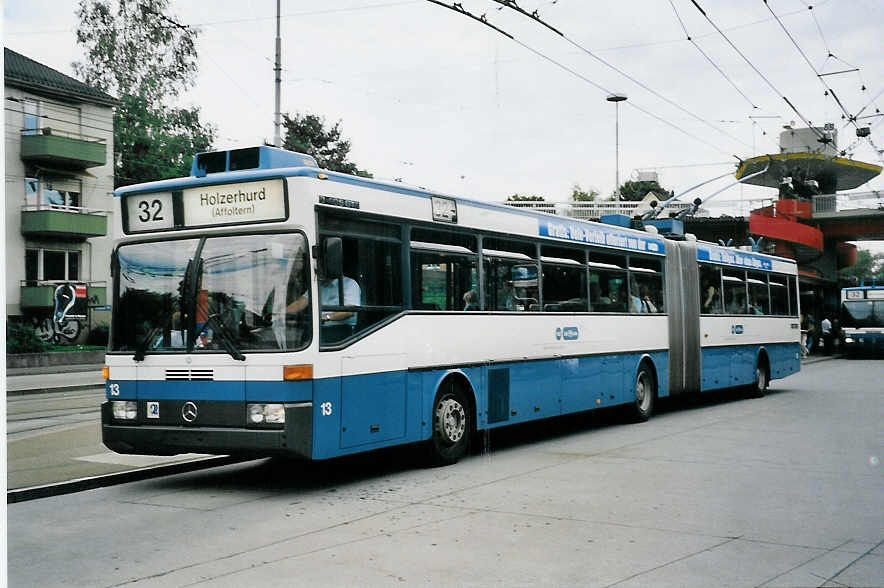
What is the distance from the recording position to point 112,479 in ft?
31.9

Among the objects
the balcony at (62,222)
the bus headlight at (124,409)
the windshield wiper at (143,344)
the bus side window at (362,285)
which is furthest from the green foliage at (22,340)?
the bus side window at (362,285)

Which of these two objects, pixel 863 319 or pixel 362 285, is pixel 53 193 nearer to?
pixel 362 285

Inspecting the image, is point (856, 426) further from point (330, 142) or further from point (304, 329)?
point (330, 142)

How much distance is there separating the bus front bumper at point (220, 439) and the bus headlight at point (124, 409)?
0.22ft

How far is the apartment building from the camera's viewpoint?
3819 centimetres

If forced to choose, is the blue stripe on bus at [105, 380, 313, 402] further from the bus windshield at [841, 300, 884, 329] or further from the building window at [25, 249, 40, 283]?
the bus windshield at [841, 300, 884, 329]

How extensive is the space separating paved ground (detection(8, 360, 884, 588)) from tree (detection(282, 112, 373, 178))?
4621 centimetres

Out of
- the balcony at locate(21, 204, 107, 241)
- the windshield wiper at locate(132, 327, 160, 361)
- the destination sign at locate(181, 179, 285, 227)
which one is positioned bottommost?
the windshield wiper at locate(132, 327, 160, 361)

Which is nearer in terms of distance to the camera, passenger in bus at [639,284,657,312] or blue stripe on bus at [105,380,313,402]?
blue stripe on bus at [105,380,313,402]

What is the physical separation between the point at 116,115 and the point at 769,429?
133 ft

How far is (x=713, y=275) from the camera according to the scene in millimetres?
19391

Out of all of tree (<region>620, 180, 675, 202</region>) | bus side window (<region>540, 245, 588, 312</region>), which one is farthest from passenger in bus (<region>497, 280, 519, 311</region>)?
tree (<region>620, 180, 675, 202</region>)

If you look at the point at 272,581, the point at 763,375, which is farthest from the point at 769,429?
the point at 272,581

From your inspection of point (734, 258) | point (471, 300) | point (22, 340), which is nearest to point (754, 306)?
point (734, 258)
